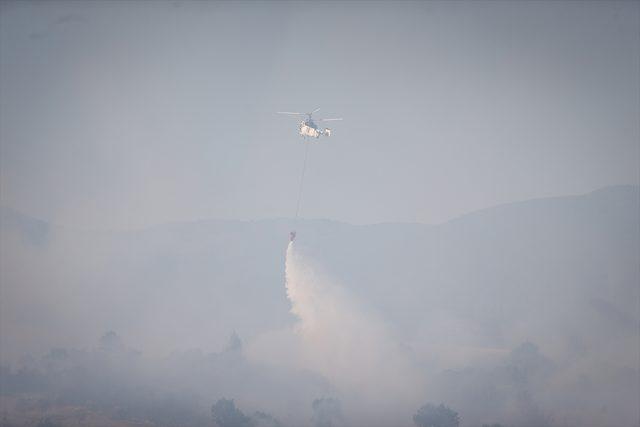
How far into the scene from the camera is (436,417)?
105562 mm

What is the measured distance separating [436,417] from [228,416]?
1651 inches

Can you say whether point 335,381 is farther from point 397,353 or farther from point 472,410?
point 472,410

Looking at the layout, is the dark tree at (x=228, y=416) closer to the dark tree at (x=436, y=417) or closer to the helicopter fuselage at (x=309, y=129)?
the dark tree at (x=436, y=417)

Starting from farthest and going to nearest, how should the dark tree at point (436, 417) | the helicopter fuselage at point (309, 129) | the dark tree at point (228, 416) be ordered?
the dark tree at point (228, 416)
the dark tree at point (436, 417)
the helicopter fuselage at point (309, 129)

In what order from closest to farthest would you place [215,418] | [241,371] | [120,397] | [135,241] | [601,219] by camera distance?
1. [215,418]
2. [120,397]
3. [241,371]
4. [135,241]
5. [601,219]

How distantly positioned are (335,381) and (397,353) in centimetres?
2154

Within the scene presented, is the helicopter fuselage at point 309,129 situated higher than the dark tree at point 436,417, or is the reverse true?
the helicopter fuselage at point 309,129

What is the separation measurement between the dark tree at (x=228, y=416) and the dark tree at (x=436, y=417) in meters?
34.5

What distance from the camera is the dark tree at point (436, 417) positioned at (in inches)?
4149

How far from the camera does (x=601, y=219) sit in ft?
641

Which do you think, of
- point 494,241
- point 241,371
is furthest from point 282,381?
point 494,241

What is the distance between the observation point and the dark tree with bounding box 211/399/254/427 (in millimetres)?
106875

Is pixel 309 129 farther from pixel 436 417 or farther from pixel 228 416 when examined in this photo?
pixel 436 417

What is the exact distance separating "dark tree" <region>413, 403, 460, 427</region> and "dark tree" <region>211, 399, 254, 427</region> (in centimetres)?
3450
